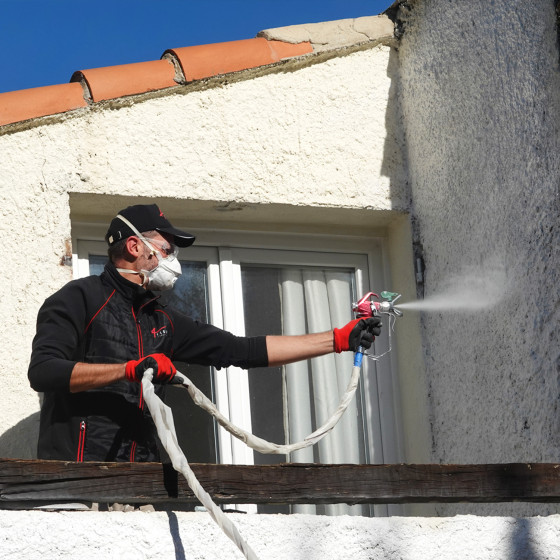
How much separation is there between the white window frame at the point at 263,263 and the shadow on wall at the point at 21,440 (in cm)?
86

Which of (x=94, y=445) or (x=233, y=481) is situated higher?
(x=94, y=445)

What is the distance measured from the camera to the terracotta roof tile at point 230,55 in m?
5.61

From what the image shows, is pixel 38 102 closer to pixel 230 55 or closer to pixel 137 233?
pixel 137 233

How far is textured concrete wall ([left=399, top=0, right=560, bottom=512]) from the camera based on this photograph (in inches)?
186

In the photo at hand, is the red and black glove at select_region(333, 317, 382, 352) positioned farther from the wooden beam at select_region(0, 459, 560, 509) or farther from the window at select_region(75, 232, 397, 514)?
the window at select_region(75, 232, 397, 514)

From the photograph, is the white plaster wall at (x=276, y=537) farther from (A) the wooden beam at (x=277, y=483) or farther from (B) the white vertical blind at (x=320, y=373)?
(B) the white vertical blind at (x=320, y=373)

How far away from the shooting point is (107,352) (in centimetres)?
456

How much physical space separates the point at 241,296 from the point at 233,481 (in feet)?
6.99

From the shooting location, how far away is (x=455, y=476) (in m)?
3.94

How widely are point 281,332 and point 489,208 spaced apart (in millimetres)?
1298

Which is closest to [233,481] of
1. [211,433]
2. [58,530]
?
[58,530]

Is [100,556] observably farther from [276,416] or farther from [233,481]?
[276,416]

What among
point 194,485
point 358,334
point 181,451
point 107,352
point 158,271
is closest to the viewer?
point 194,485

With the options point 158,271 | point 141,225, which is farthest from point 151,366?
point 141,225
